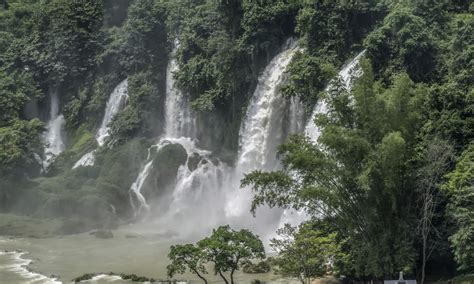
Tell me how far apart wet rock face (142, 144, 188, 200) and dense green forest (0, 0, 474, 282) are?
1.80 m

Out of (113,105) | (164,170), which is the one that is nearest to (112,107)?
(113,105)

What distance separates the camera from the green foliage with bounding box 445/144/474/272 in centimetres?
2561

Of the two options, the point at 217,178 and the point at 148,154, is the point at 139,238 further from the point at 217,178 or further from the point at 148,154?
the point at 148,154

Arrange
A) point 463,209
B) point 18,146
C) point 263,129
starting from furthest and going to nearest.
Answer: point 18,146, point 263,129, point 463,209

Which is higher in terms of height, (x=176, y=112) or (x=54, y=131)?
(x=54, y=131)

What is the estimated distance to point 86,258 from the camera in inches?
1545

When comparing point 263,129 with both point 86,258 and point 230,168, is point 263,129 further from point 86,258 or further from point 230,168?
point 86,258

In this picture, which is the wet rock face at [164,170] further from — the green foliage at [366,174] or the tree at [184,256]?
the tree at [184,256]

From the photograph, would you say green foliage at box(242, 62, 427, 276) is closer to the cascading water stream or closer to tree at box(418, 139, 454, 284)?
tree at box(418, 139, 454, 284)

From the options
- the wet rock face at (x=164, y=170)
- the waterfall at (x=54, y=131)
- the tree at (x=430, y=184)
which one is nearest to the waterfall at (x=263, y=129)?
Answer: the wet rock face at (x=164, y=170)

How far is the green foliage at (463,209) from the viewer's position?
2561cm

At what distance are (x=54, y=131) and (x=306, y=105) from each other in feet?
106

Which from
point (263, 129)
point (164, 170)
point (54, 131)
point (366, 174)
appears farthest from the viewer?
point (54, 131)

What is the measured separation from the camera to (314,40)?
41.9m
